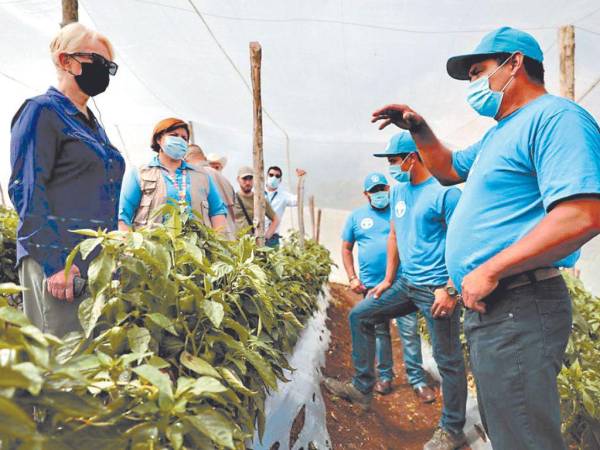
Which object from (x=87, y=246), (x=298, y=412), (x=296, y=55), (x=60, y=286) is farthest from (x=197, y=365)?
(x=296, y=55)

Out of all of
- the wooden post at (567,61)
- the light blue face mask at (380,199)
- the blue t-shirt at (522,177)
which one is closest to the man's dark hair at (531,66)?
the blue t-shirt at (522,177)

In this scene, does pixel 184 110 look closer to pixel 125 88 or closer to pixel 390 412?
pixel 125 88

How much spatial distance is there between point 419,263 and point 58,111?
6.61 ft

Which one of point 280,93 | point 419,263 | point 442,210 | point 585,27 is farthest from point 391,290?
point 280,93

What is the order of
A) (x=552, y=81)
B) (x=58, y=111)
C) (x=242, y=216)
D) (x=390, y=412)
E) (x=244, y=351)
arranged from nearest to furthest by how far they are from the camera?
(x=244, y=351)
(x=58, y=111)
(x=390, y=412)
(x=242, y=216)
(x=552, y=81)

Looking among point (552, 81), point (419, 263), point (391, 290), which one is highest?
point (552, 81)

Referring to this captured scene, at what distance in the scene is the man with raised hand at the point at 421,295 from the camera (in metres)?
2.32

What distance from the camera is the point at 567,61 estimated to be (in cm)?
464

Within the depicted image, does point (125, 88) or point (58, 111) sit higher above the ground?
point (125, 88)

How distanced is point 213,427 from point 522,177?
3.86 feet

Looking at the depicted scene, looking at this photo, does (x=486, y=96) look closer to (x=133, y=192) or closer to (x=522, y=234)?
(x=522, y=234)

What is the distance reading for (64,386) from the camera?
821mm

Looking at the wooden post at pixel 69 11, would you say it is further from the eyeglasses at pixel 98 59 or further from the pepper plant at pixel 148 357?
the pepper plant at pixel 148 357

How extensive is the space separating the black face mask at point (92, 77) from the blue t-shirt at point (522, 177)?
156cm
